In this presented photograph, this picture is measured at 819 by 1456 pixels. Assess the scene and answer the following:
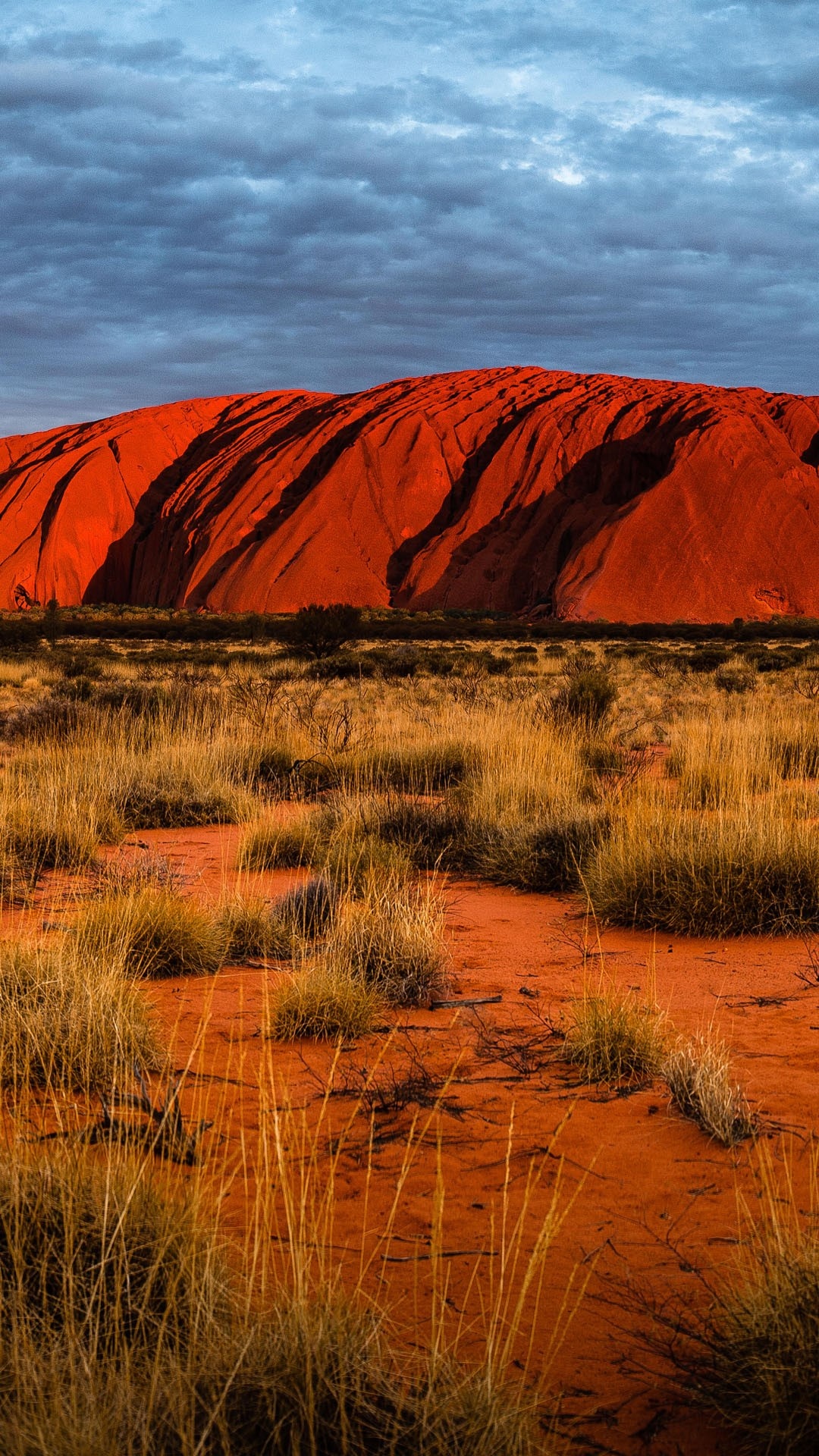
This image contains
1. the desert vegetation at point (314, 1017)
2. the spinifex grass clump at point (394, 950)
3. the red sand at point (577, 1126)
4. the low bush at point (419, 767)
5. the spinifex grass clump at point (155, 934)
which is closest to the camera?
the desert vegetation at point (314, 1017)

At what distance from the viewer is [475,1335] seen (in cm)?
229

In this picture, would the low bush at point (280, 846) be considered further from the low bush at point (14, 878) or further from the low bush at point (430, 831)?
the low bush at point (14, 878)

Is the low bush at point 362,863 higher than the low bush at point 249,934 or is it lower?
higher

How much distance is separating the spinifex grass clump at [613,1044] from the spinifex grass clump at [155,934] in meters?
1.85

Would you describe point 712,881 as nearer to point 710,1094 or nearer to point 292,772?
point 710,1094

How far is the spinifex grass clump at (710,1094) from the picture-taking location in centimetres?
331

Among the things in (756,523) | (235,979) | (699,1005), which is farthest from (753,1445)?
(756,523)

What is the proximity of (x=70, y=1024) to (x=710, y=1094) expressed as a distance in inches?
80.1

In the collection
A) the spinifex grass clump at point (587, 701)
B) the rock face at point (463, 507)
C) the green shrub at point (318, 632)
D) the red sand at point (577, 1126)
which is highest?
the rock face at point (463, 507)

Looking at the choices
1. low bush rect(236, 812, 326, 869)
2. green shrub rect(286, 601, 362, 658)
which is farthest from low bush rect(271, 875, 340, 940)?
green shrub rect(286, 601, 362, 658)

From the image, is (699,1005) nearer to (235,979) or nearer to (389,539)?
(235,979)

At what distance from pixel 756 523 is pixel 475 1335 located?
67832 mm

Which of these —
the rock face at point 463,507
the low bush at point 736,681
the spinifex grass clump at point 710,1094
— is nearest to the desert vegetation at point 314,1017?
the spinifex grass clump at point 710,1094

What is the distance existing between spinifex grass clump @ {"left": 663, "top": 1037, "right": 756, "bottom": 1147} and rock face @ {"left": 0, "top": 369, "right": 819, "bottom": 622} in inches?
2312
